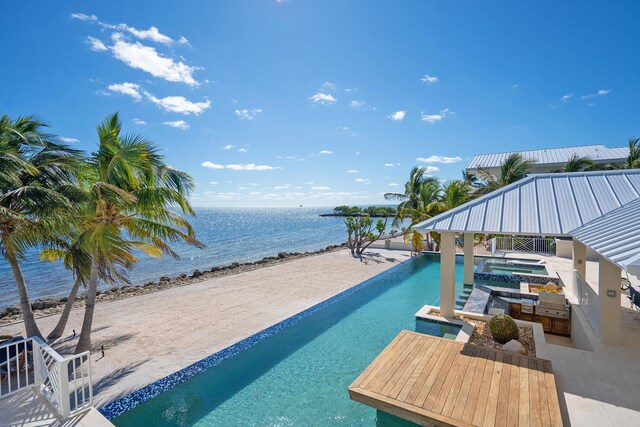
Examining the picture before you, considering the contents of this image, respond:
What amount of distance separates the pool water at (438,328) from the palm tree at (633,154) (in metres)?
18.8

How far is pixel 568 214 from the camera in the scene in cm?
654

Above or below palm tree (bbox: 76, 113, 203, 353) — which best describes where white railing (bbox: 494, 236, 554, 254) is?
below

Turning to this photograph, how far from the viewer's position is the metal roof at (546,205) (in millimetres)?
6371

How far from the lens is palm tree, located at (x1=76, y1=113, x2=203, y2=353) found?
5.96 meters

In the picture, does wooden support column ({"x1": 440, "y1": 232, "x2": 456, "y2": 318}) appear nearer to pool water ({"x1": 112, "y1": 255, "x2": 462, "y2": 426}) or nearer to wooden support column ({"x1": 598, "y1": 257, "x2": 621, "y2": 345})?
pool water ({"x1": 112, "y1": 255, "x2": 462, "y2": 426})

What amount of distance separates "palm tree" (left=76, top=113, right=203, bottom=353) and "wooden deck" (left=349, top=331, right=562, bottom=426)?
5090mm

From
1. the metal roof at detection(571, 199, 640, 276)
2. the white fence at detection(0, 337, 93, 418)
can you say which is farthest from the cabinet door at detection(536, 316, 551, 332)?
the white fence at detection(0, 337, 93, 418)

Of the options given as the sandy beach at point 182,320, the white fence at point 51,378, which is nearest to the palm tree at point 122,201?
the sandy beach at point 182,320

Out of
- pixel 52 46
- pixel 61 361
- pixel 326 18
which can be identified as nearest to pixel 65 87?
pixel 52 46

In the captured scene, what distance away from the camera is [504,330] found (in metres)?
6.11

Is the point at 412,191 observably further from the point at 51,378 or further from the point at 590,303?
the point at 51,378

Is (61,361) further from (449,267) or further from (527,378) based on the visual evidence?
(449,267)

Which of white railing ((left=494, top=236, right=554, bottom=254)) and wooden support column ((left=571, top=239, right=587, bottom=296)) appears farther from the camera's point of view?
white railing ((left=494, top=236, right=554, bottom=254))

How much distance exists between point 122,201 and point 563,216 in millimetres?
9336
